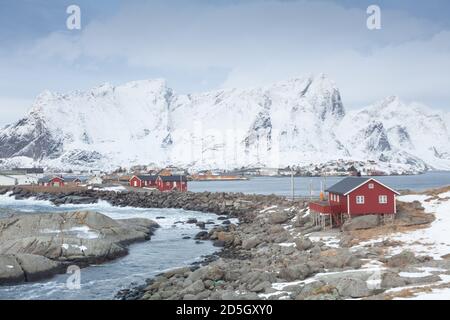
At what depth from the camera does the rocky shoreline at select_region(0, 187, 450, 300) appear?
538 inches

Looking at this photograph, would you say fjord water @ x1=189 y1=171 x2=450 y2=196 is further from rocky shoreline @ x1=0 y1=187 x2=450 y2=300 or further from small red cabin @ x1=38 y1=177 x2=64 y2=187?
rocky shoreline @ x1=0 y1=187 x2=450 y2=300

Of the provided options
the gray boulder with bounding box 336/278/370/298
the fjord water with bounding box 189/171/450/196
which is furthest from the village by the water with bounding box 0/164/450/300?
the fjord water with bounding box 189/171/450/196

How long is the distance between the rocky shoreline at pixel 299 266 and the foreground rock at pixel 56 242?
5.20m

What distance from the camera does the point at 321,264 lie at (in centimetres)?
1791

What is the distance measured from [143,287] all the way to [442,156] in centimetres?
16371

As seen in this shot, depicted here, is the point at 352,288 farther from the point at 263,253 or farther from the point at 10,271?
the point at 10,271

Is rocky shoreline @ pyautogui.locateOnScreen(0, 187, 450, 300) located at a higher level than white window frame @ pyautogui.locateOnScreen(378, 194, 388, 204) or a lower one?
lower

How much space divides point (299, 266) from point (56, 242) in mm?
13351

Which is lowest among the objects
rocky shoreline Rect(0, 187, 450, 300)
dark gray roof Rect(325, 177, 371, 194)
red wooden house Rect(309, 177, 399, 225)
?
rocky shoreline Rect(0, 187, 450, 300)

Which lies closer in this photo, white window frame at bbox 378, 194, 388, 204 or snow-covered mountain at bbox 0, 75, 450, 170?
white window frame at bbox 378, 194, 388, 204

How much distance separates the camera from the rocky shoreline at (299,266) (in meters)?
13.7

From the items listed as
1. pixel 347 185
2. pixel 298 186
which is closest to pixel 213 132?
pixel 298 186

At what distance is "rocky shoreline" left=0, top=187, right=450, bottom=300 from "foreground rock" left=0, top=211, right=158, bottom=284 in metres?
5.20
